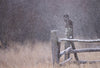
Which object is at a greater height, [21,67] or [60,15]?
[60,15]

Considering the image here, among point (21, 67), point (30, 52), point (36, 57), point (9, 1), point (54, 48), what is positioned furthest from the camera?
point (9, 1)

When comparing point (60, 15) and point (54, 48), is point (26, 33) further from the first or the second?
point (54, 48)

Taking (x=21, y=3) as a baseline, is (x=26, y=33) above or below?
below

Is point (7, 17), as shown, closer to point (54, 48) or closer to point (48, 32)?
point (48, 32)

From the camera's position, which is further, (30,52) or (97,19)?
(97,19)

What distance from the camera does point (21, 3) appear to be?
9.44m

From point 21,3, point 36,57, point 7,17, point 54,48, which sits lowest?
point 36,57

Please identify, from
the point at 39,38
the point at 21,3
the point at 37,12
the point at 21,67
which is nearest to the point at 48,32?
the point at 39,38

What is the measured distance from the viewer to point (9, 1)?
9289 mm

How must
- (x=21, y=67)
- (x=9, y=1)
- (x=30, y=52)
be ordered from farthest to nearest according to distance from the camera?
(x=9, y=1), (x=30, y=52), (x=21, y=67)

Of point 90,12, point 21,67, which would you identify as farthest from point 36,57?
point 90,12

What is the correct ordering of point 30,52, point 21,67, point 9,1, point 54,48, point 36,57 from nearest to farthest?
point 54,48 → point 21,67 → point 36,57 → point 30,52 → point 9,1

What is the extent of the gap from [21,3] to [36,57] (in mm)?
3984

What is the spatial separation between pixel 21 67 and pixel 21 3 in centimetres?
509
